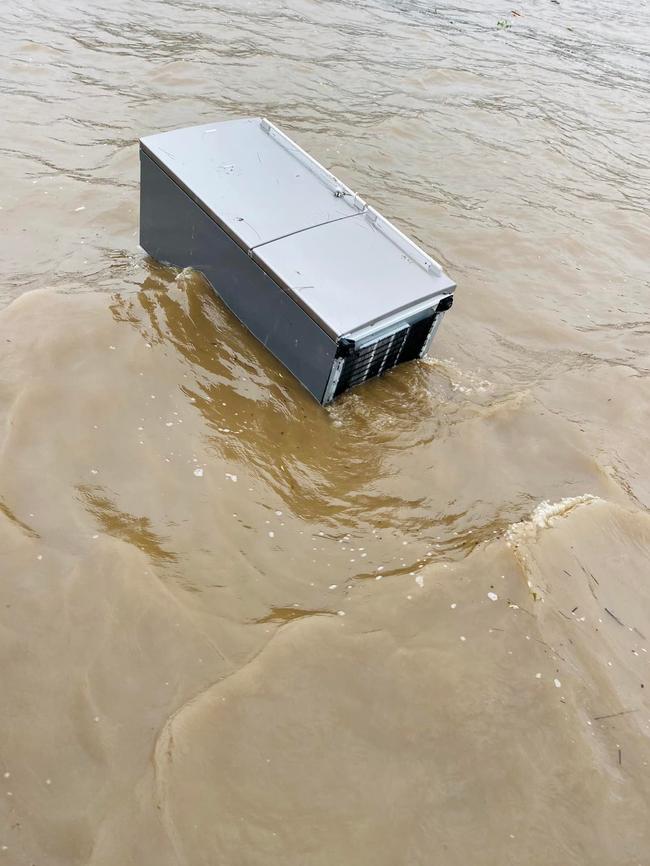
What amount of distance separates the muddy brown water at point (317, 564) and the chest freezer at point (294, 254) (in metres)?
0.25

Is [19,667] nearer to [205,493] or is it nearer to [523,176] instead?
[205,493]

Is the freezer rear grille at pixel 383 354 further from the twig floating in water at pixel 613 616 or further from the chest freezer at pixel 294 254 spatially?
the twig floating in water at pixel 613 616

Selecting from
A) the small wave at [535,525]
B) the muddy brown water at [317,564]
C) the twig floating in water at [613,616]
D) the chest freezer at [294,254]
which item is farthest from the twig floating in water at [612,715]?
the chest freezer at [294,254]

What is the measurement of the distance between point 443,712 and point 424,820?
38 centimetres

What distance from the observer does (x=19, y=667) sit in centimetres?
234

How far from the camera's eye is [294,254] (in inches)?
133

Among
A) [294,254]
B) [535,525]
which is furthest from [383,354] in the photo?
[535,525]

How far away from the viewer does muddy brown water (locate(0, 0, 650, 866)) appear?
2.09 metres

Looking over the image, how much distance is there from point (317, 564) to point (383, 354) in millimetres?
1362

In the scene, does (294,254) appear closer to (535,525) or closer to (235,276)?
(235,276)

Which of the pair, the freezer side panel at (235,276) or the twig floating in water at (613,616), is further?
the freezer side panel at (235,276)

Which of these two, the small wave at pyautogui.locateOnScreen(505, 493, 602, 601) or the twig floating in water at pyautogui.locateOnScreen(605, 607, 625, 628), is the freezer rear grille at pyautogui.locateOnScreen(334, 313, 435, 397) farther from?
the twig floating in water at pyautogui.locateOnScreen(605, 607, 625, 628)

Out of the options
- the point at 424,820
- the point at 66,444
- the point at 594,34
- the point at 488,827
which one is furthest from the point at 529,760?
the point at 594,34

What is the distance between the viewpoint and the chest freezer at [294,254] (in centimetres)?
324
